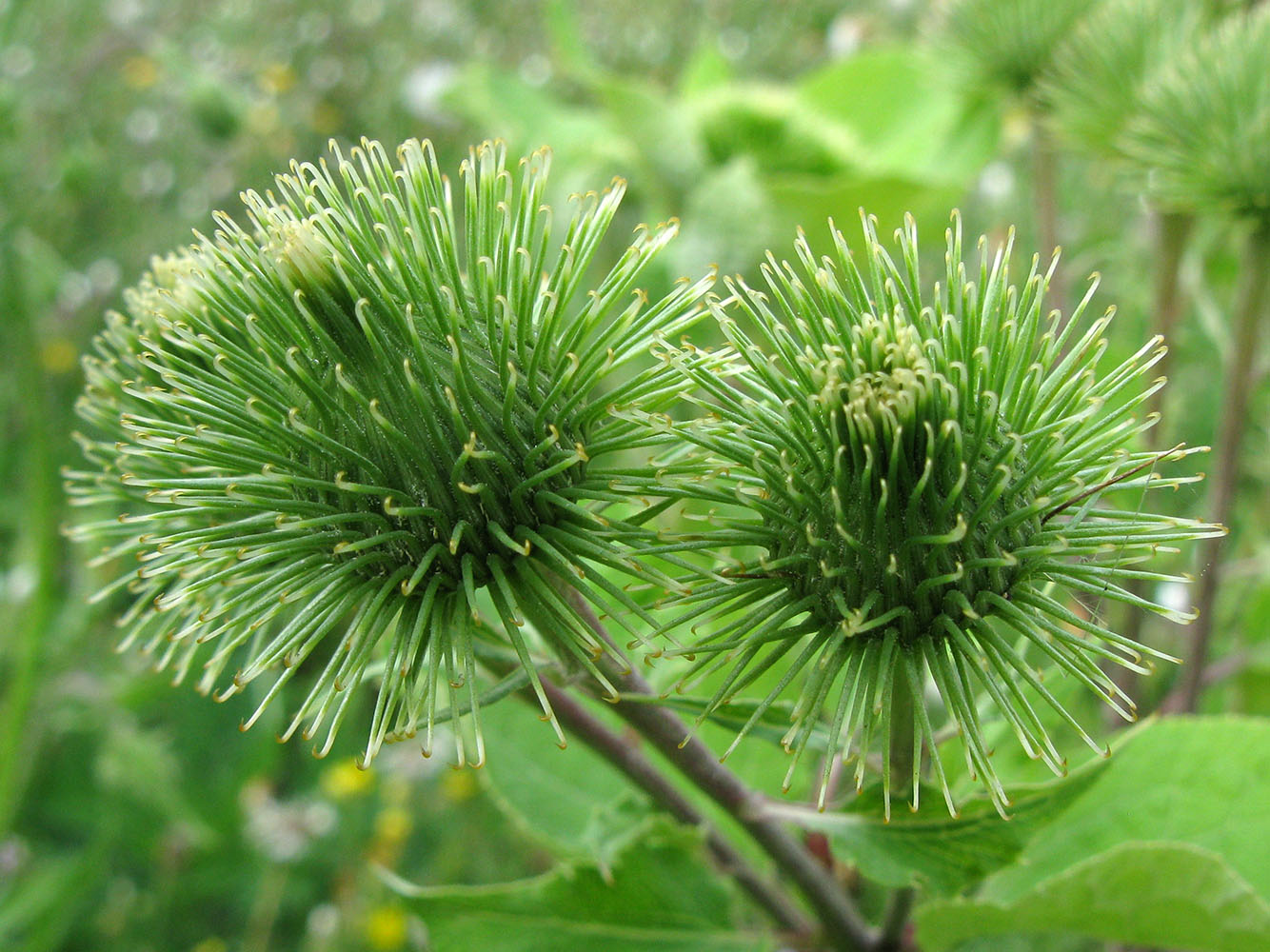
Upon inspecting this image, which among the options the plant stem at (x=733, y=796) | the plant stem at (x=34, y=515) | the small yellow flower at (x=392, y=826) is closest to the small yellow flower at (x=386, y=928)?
the small yellow flower at (x=392, y=826)

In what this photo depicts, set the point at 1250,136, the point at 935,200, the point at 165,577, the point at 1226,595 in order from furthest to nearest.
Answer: the point at 1226,595 → the point at 935,200 → the point at 1250,136 → the point at 165,577

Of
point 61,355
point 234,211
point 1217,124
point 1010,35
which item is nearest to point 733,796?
point 234,211

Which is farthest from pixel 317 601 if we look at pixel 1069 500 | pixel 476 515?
pixel 1069 500

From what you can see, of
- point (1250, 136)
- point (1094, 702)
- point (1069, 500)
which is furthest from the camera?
point (1094, 702)

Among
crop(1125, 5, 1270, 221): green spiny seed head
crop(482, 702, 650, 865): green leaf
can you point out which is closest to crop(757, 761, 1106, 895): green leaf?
crop(482, 702, 650, 865): green leaf

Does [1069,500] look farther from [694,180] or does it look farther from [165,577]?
[694,180]

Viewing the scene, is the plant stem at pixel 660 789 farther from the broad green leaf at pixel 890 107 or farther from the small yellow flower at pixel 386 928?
the small yellow flower at pixel 386 928
